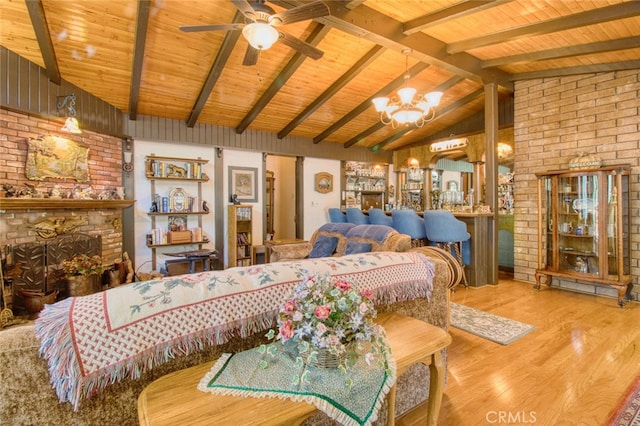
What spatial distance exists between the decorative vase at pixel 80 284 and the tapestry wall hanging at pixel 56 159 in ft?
4.16

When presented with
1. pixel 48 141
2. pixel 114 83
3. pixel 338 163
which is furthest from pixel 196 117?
pixel 338 163

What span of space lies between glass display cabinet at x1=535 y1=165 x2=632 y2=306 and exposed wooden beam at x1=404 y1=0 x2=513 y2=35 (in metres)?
2.39

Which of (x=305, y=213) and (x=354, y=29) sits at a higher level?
(x=354, y=29)

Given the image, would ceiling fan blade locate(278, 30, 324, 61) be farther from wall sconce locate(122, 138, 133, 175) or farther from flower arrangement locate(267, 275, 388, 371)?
wall sconce locate(122, 138, 133, 175)

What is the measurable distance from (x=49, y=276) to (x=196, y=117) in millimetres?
3174

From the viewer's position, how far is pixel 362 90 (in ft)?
18.6

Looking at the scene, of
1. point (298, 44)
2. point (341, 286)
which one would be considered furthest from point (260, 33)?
point (341, 286)

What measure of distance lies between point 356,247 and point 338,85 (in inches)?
122

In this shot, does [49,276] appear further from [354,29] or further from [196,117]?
[354,29]

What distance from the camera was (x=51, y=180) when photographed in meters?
3.96

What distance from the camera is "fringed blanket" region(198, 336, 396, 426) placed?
1.03 meters

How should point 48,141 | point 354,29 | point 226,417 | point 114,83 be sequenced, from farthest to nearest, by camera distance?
1. point 114,83
2. point 48,141
3. point 354,29
4. point 226,417

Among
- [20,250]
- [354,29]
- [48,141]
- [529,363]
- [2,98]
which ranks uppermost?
[354,29]

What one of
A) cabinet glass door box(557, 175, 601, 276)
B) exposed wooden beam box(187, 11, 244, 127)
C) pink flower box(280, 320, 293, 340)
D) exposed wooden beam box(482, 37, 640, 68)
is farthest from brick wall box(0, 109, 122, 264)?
cabinet glass door box(557, 175, 601, 276)
